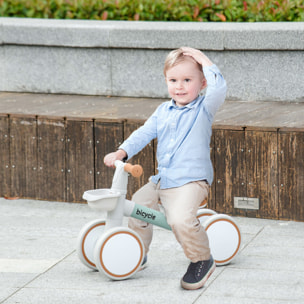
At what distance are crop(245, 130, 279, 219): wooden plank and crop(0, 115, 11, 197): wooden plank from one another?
6.88ft

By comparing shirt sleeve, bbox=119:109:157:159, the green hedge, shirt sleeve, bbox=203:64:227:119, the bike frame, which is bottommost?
the bike frame

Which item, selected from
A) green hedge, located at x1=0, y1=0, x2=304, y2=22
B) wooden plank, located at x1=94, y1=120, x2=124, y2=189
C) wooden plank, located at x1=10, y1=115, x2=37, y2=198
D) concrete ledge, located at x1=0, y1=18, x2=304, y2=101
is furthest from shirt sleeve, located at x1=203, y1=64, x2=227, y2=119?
green hedge, located at x1=0, y1=0, x2=304, y2=22

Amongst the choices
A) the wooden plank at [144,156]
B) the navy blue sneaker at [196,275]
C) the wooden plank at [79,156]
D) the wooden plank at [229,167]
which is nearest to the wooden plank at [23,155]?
the wooden plank at [79,156]

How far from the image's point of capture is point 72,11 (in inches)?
368

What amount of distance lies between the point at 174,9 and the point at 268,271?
167 inches

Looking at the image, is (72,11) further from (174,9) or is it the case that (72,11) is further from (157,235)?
(157,235)

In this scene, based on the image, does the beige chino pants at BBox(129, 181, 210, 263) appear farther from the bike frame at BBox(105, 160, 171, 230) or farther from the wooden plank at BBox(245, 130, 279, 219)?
the wooden plank at BBox(245, 130, 279, 219)

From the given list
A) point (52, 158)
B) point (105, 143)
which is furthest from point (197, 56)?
point (52, 158)

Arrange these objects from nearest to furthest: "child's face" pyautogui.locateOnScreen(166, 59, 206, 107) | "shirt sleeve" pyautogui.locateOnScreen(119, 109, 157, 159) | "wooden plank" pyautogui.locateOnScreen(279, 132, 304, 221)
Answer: "child's face" pyautogui.locateOnScreen(166, 59, 206, 107)
"shirt sleeve" pyautogui.locateOnScreen(119, 109, 157, 159)
"wooden plank" pyautogui.locateOnScreen(279, 132, 304, 221)

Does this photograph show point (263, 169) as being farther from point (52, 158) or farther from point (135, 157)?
point (52, 158)

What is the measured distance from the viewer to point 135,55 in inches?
323

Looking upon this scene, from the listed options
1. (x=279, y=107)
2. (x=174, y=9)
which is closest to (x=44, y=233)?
(x=279, y=107)

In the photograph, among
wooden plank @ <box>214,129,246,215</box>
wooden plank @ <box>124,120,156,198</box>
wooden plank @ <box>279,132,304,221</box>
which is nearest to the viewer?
wooden plank @ <box>279,132,304,221</box>

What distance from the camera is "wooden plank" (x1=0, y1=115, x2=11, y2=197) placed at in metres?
7.27
